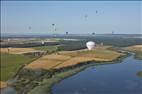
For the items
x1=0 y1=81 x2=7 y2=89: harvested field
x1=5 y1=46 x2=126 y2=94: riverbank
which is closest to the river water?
x1=5 y1=46 x2=126 y2=94: riverbank

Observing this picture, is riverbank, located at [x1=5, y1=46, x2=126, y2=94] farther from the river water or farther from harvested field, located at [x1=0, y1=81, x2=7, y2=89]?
the river water

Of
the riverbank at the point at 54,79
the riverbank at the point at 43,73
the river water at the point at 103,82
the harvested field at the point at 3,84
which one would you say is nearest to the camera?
the riverbank at the point at 54,79

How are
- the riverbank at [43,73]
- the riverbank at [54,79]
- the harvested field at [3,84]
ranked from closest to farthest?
the riverbank at [54,79], the harvested field at [3,84], the riverbank at [43,73]

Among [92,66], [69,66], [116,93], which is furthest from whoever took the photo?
[92,66]

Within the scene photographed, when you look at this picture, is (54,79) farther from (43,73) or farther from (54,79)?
(43,73)

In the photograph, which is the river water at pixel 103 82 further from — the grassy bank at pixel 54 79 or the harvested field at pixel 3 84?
the harvested field at pixel 3 84

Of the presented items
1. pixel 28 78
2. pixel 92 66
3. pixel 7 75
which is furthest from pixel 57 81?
pixel 92 66

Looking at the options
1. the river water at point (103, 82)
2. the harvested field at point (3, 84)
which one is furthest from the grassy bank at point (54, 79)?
the harvested field at point (3, 84)

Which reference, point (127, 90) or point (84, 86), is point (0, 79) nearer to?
point (84, 86)
